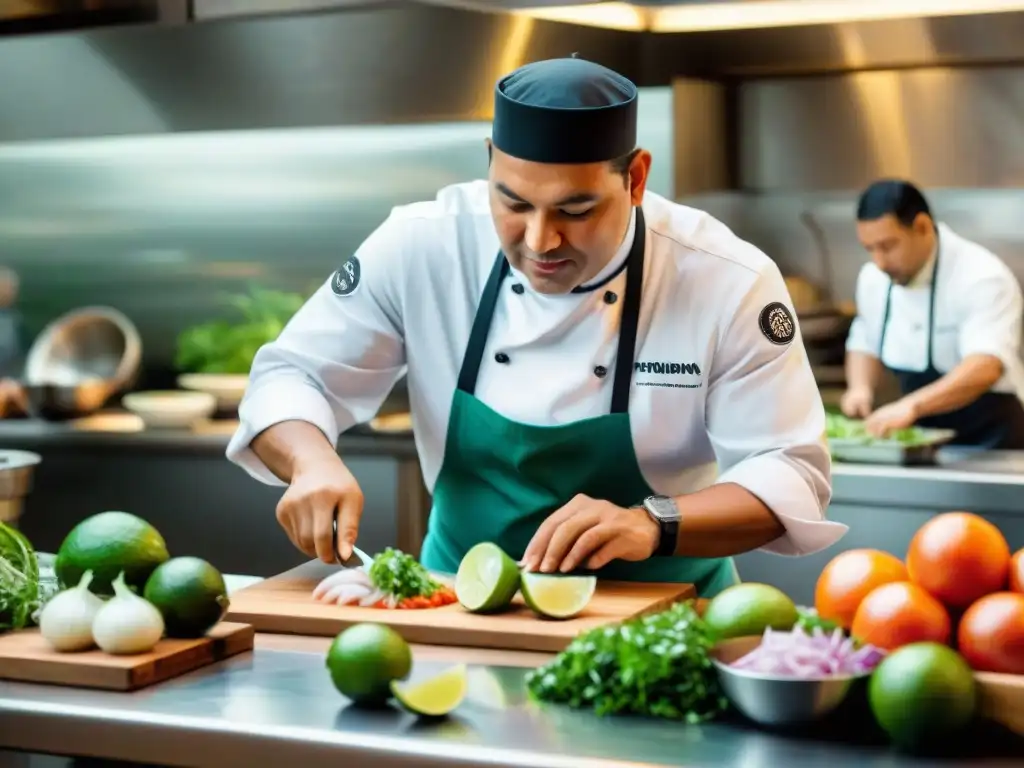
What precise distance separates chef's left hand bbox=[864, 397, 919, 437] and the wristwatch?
2.42 metres

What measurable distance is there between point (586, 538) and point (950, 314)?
314 centimetres

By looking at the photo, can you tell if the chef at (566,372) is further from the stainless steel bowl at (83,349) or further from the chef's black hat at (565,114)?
the stainless steel bowl at (83,349)

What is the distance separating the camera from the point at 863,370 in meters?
5.13

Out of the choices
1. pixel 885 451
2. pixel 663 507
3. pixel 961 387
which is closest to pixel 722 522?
pixel 663 507

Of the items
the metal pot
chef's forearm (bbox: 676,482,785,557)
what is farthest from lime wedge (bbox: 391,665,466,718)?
the metal pot

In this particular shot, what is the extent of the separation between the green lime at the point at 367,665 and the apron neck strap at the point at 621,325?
88 cm

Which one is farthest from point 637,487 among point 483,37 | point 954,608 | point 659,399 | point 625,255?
point 483,37

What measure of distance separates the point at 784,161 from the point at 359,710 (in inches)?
147

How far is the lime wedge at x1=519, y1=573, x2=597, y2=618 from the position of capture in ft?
6.89

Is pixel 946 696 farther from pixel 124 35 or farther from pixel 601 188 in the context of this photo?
pixel 124 35

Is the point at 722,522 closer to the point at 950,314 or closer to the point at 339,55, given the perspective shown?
the point at 339,55

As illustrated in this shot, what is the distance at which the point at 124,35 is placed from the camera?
4.95 meters

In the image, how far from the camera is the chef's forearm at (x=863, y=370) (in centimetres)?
511

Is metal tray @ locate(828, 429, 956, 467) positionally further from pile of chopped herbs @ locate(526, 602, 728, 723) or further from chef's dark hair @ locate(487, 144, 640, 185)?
pile of chopped herbs @ locate(526, 602, 728, 723)
